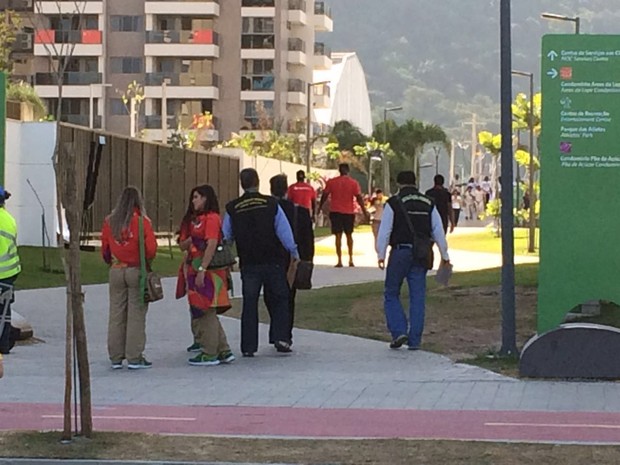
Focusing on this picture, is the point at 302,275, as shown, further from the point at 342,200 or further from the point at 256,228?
the point at 342,200

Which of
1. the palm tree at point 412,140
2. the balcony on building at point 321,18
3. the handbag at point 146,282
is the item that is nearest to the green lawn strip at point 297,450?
the handbag at point 146,282

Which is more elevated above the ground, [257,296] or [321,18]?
[321,18]

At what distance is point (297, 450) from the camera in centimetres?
911

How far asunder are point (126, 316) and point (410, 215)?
3196 millimetres

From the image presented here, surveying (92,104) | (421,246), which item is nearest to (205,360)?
(421,246)

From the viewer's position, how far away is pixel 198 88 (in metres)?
88.1

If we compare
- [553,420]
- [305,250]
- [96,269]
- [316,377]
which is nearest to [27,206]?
[96,269]

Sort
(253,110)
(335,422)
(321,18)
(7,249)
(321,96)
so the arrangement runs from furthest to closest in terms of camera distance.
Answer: (321,96), (321,18), (253,110), (7,249), (335,422)

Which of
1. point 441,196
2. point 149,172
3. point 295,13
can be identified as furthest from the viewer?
point 295,13

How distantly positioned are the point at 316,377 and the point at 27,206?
19711 millimetres

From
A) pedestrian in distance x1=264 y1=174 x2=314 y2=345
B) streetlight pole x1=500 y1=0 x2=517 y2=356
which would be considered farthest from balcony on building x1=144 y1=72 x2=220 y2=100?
streetlight pole x1=500 y1=0 x2=517 y2=356

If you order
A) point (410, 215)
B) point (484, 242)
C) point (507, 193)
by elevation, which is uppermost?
point (507, 193)

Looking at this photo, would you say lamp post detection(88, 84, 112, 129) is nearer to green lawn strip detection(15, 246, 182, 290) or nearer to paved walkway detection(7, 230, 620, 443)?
green lawn strip detection(15, 246, 182, 290)

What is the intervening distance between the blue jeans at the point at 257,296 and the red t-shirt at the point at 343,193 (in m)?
11.9
